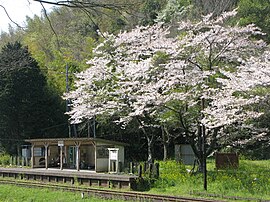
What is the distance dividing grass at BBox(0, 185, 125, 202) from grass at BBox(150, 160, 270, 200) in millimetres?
3289

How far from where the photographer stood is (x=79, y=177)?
19.6 meters

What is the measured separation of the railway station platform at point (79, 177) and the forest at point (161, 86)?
3.44m

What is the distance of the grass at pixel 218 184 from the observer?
15173mm

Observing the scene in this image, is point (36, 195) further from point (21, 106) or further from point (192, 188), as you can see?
point (21, 106)

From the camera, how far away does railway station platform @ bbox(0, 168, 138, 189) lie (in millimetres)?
17578

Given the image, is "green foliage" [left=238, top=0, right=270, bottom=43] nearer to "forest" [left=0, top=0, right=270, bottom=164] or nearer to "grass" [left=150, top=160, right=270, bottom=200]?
"forest" [left=0, top=0, right=270, bottom=164]

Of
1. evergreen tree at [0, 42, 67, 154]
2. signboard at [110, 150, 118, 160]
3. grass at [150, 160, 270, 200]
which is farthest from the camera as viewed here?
evergreen tree at [0, 42, 67, 154]

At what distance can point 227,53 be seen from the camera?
18391 millimetres

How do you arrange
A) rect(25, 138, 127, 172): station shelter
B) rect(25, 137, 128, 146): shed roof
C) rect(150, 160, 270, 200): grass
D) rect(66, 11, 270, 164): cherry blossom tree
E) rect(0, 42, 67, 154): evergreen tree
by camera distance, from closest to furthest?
rect(150, 160, 270, 200): grass < rect(66, 11, 270, 164): cherry blossom tree < rect(25, 137, 128, 146): shed roof < rect(25, 138, 127, 172): station shelter < rect(0, 42, 67, 154): evergreen tree

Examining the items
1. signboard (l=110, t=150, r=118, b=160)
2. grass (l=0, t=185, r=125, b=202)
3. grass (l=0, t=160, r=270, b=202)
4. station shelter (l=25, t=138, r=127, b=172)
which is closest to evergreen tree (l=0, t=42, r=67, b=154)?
station shelter (l=25, t=138, r=127, b=172)

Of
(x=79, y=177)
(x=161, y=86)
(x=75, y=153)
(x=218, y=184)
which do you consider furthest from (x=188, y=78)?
(x=75, y=153)

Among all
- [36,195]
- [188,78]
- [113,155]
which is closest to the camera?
[36,195]

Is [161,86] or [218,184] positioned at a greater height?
[161,86]

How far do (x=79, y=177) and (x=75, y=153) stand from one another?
20.0ft
